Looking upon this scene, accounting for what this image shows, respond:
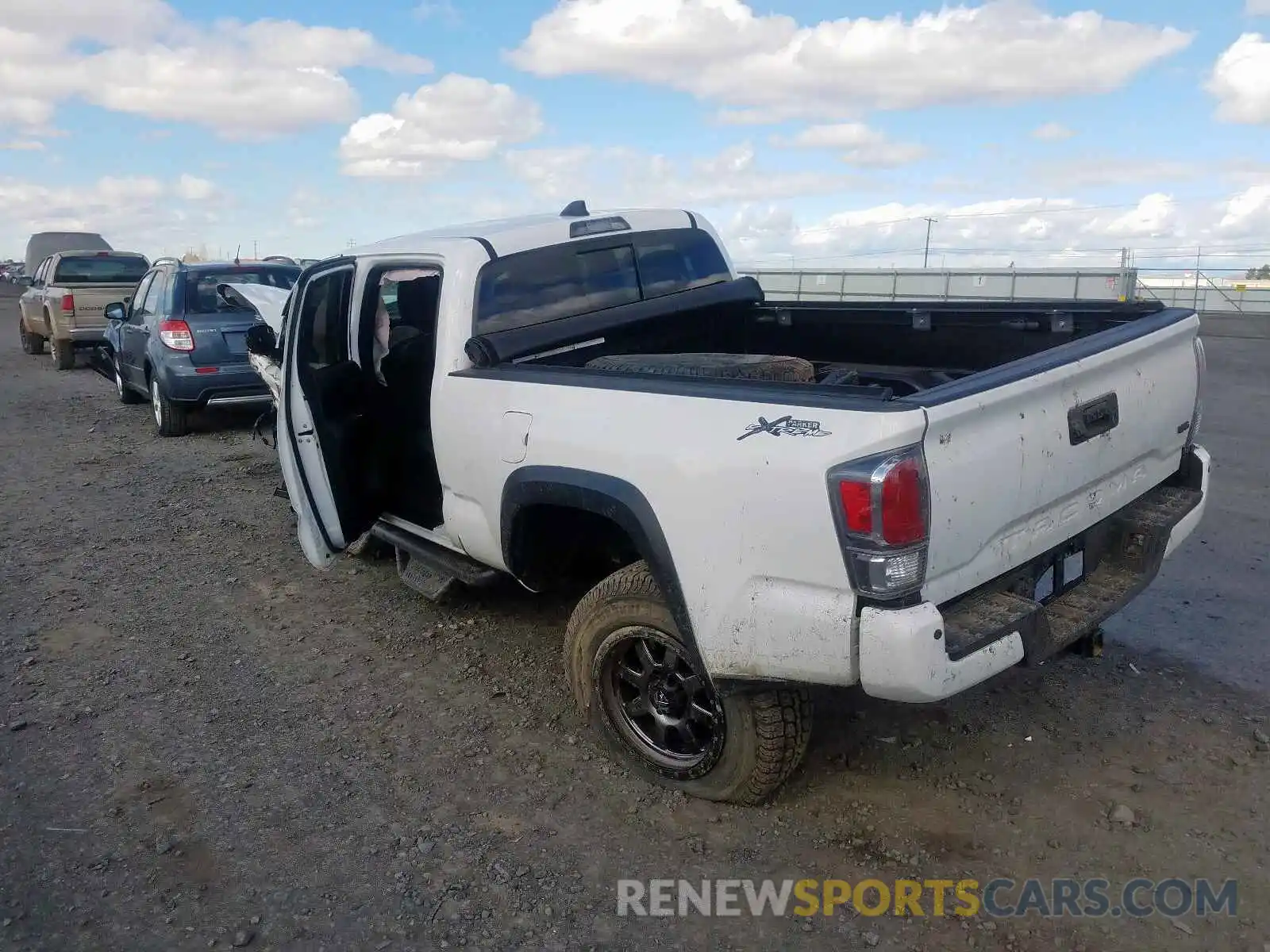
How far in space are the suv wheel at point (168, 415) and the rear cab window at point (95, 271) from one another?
7.13 metres

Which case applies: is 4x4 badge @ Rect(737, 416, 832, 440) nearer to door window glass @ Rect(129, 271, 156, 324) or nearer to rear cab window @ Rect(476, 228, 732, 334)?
rear cab window @ Rect(476, 228, 732, 334)

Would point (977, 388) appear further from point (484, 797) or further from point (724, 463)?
point (484, 797)

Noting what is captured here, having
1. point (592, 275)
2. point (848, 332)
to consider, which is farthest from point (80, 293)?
point (848, 332)

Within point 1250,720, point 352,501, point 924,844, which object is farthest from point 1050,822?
point 352,501

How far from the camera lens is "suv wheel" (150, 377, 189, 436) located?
33.7ft

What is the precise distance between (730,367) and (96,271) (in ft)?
53.9

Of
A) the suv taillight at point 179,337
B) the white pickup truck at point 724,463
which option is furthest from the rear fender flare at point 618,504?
the suv taillight at point 179,337

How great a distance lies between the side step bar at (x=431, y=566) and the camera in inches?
175

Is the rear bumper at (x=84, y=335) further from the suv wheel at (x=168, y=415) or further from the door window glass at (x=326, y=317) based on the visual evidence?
the door window glass at (x=326, y=317)

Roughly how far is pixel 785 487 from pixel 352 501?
2948 mm

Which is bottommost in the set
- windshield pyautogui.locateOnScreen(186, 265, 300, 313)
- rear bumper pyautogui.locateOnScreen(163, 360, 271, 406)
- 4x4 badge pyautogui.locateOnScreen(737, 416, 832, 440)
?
rear bumper pyautogui.locateOnScreen(163, 360, 271, 406)

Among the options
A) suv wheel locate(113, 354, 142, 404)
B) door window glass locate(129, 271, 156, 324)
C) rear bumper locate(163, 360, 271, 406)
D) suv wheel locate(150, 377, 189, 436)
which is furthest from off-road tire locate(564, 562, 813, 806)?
suv wheel locate(113, 354, 142, 404)

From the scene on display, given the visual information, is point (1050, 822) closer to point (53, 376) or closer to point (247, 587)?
point (247, 587)

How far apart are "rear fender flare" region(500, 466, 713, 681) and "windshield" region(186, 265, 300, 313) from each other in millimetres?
7173
